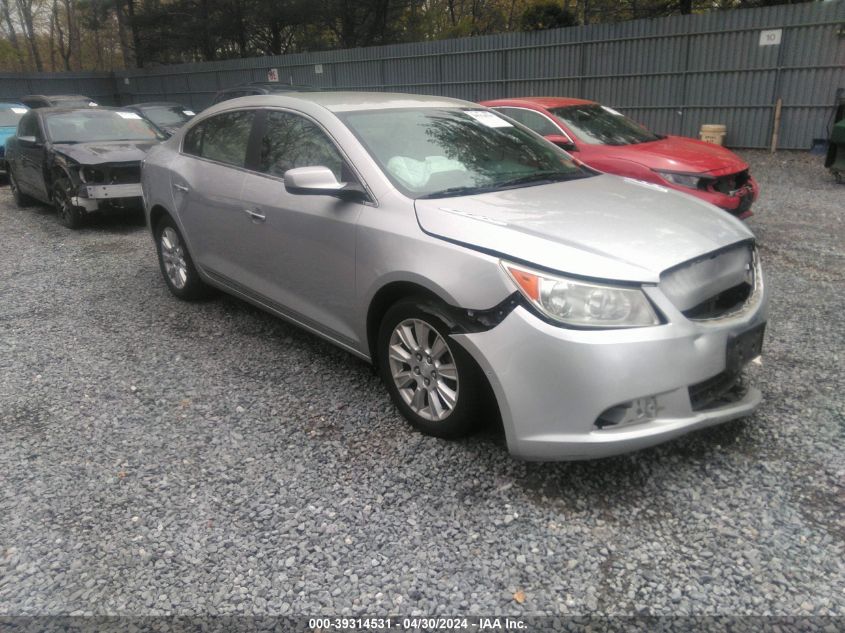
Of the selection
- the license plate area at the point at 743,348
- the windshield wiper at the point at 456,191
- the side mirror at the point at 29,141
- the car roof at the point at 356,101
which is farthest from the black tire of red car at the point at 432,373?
the side mirror at the point at 29,141

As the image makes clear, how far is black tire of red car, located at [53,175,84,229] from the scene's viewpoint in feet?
28.9

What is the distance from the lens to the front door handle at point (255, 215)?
4291 millimetres

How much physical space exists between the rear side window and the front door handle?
0.39 metres

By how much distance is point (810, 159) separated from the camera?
1239 centimetres

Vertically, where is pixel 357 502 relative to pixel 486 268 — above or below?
below

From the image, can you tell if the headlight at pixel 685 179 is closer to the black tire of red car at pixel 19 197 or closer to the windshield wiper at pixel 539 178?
the windshield wiper at pixel 539 178

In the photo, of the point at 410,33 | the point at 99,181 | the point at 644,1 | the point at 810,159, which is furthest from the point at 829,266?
the point at 410,33

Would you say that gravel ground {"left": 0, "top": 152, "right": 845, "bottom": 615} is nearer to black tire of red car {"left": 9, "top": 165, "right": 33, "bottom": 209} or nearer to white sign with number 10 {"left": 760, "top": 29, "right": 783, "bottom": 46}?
black tire of red car {"left": 9, "top": 165, "right": 33, "bottom": 209}

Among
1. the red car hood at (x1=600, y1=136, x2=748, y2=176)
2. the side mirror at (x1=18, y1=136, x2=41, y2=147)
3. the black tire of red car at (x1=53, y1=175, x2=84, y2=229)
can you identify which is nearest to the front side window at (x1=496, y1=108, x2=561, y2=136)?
the red car hood at (x1=600, y1=136, x2=748, y2=176)

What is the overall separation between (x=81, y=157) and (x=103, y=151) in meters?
0.29

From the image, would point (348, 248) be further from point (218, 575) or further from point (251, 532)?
point (218, 575)

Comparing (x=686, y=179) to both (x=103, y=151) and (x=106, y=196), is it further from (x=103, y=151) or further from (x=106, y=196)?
(x=103, y=151)

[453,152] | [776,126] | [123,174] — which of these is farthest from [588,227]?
[776,126]

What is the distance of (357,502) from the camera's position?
3.02 metres
